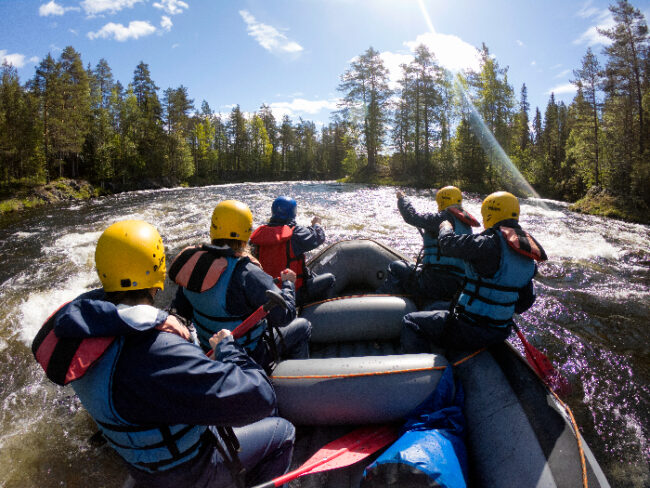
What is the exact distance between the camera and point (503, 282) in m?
2.95

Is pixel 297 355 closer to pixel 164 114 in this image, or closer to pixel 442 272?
pixel 442 272

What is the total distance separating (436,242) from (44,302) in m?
7.90

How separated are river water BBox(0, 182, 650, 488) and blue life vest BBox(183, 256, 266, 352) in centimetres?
178

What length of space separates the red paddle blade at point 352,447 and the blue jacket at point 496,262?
135cm

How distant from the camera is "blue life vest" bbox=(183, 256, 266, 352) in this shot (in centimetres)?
243

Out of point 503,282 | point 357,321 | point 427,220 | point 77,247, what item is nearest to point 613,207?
point 427,220

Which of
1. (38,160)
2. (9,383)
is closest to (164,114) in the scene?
(38,160)

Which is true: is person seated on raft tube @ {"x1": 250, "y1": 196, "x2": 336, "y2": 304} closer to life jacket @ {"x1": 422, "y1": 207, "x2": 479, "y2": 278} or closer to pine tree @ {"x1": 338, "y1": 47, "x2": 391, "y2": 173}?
life jacket @ {"x1": 422, "y1": 207, "x2": 479, "y2": 278}

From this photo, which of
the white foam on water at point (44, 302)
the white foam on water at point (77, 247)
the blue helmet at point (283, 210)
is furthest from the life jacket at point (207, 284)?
the white foam on water at point (77, 247)

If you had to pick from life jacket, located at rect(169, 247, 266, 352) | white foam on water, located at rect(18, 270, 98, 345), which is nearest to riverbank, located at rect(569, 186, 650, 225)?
life jacket, located at rect(169, 247, 266, 352)

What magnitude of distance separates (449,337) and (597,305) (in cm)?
472

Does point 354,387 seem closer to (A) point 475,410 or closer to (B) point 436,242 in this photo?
(A) point 475,410

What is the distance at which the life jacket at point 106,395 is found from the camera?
3.99 feet

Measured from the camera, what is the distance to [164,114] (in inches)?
1570
